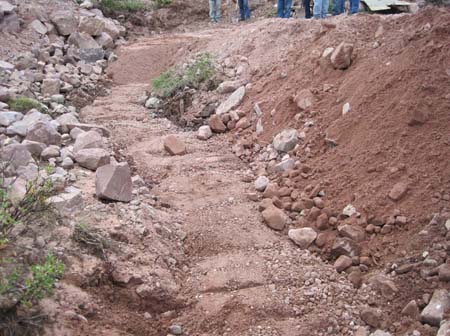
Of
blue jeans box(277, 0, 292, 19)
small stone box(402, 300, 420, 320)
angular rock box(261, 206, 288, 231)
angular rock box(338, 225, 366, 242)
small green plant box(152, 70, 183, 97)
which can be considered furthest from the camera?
blue jeans box(277, 0, 292, 19)

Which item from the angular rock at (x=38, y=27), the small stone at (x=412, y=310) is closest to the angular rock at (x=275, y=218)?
the small stone at (x=412, y=310)

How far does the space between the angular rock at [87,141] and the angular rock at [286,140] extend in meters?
1.59

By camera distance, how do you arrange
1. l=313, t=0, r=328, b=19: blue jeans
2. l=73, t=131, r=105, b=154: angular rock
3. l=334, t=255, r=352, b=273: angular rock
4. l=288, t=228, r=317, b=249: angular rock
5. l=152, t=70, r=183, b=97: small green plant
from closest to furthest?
l=334, t=255, r=352, b=273: angular rock → l=288, t=228, r=317, b=249: angular rock → l=73, t=131, r=105, b=154: angular rock → l=152, t=70, r=183, b=97: small green plant → l=313, t=0, r=328, b=19: blue jeans

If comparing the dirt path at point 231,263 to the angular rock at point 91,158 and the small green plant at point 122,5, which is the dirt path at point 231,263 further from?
the small green plant at point 122,5

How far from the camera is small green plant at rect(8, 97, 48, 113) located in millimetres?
6363

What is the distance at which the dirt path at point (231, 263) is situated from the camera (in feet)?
11.6

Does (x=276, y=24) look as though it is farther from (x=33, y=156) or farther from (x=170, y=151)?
(x=33, y=156)

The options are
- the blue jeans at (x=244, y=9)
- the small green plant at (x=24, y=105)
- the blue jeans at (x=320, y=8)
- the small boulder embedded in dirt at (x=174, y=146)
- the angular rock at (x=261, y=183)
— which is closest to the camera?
the angular rock at (x=261, y=183)

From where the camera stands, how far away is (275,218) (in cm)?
441

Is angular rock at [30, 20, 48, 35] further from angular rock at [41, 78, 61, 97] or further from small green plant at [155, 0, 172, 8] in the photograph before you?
small green plant at [155, 0, 172, 8]

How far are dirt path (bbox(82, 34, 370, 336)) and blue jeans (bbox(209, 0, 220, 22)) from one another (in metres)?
6.37

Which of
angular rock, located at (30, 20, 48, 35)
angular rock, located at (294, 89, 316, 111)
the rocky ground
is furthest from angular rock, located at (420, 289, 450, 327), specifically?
angular rock, located at (30, 20, 48, 35)

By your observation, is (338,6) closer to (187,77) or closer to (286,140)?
(187,77)

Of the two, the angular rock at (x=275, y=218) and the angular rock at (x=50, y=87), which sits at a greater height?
the angular rock at (x=275, y=218)
